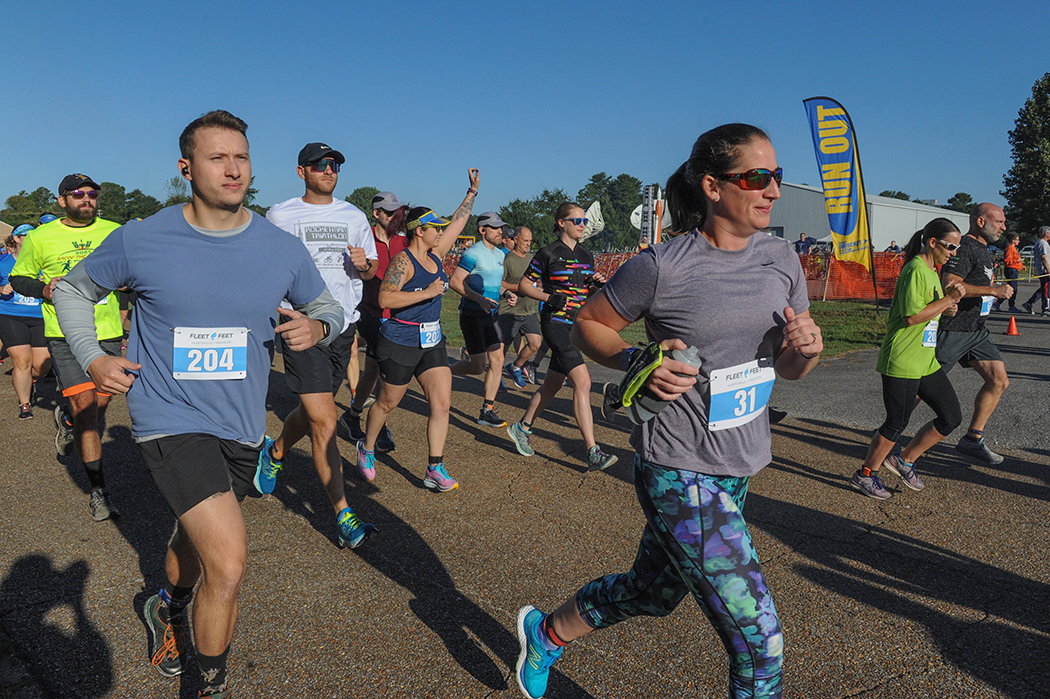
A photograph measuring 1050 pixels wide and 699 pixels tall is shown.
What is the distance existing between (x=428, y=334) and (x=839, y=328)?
12646 millimetres

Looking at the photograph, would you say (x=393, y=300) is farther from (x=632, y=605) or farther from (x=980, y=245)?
(x=980, y=245)

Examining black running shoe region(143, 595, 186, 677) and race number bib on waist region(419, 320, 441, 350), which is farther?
race number bib on waist region(419, 320, 441, 350)

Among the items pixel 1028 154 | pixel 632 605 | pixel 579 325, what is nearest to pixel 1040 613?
pixel 632 605

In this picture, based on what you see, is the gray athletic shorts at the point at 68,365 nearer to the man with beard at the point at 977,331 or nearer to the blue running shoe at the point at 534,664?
the blue running shoe at the point at 534,664

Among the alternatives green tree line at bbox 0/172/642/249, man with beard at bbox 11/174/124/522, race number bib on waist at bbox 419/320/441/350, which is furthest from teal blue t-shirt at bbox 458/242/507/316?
green tree line at bbox 0/172/642/249

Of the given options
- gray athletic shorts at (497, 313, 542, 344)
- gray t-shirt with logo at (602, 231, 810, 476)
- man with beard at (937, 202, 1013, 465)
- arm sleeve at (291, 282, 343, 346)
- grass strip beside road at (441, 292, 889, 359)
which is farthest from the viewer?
grass strip beside road at (441, 292, 889, 359)

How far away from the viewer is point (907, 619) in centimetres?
333

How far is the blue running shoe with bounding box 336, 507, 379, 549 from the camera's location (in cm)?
404

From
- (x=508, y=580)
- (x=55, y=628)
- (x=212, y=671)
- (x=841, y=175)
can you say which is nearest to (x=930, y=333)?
(x=508, y=580)

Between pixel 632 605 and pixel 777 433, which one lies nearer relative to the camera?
pixel 632 605

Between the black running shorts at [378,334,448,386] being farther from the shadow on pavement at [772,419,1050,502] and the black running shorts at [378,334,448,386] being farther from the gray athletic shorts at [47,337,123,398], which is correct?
the shadow on pavement at [772,419,1050,502]

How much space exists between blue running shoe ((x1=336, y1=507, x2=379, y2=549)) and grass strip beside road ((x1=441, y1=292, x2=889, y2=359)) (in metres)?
5.94

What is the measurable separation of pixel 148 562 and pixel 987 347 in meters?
6.19

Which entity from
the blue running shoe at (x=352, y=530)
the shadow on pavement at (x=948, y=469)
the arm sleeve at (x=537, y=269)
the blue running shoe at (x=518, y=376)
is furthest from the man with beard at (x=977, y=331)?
the blue running shoe at (x=518, y=376)
